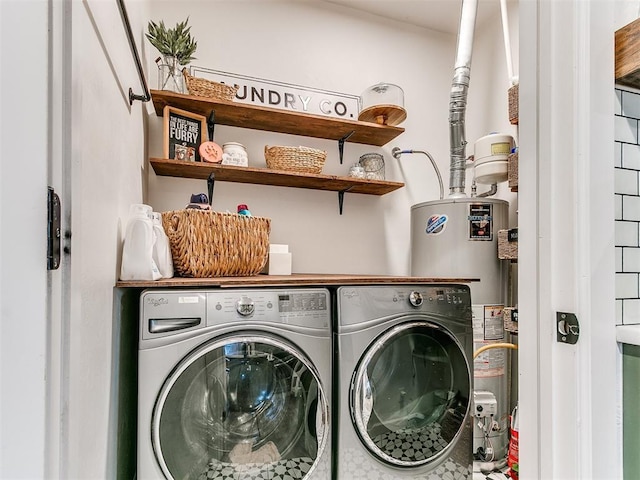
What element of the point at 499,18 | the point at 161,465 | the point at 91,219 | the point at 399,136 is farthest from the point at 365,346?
the point at 499,18

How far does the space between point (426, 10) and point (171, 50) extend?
5.40ft

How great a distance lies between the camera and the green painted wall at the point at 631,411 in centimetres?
70

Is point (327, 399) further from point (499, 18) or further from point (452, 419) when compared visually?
point (499, 18)

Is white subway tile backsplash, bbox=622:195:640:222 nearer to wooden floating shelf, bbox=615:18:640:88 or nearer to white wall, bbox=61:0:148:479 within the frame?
wooden floating shelf, bbox=615:18:640:88

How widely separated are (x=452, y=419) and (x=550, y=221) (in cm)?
112

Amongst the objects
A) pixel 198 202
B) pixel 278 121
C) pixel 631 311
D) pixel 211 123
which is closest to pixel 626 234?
pixel 631 311

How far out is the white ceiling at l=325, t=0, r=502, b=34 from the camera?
2258mm

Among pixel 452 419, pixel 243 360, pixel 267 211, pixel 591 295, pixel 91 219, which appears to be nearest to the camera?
pixel 591 295

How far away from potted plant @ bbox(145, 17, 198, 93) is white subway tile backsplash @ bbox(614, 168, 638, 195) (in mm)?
1690

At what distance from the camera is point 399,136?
2365 mm

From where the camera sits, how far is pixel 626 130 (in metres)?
0.77

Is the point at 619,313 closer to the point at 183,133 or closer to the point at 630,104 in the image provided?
the point at 630,104

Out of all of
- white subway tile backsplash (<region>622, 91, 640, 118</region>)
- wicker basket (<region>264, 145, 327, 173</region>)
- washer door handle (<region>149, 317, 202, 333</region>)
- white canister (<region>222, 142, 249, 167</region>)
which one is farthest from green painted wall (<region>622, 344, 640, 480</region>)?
white canister (<region>222, 142, 249, 167</region>)

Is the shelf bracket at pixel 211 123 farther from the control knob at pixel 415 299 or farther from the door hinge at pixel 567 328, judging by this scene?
the door hinge at pixel 567 328
